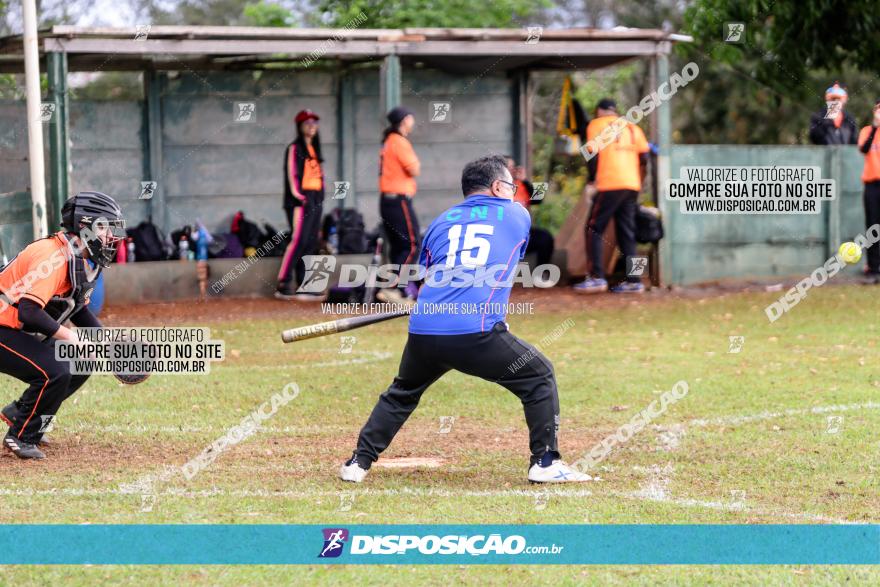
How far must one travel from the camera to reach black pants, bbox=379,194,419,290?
50.9ft

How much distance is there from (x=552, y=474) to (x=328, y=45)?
391 inches

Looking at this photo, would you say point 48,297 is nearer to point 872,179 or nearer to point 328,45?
point 328,45

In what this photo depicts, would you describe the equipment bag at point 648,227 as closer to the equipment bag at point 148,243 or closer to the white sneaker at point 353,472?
the equipment bag at point 148,243

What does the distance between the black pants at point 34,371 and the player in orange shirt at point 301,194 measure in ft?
27.4

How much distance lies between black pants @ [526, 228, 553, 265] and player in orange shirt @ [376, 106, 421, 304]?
2.61 metres

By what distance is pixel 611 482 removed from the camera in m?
7.27

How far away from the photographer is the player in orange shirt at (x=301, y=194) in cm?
1625

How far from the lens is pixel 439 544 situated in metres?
5.89

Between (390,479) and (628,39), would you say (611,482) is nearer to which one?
(390,479)

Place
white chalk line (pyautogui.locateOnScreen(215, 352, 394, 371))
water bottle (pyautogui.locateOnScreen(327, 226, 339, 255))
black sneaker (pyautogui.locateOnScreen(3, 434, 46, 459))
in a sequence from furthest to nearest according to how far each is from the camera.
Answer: water bottle (pyautogui.locateOnScreen(327, 226, 339, 255)), white chalk line (pyautogui.locateOnScreen(215, 352, 394, 371)), black sneaker (pyautogui.locateOnScreen(3, 434, 46, 459))

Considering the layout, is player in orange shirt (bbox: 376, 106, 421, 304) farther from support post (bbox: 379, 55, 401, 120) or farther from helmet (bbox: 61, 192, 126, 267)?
helmet (bbox: 61, 192, 126, 267)

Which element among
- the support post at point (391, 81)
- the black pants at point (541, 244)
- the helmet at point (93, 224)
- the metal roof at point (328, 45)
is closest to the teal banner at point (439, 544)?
the helmet at point (93, 224)

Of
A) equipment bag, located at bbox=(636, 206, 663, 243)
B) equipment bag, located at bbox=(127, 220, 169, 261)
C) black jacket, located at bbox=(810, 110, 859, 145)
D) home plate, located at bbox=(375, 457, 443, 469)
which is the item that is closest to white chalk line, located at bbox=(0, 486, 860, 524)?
home plate, located at bbox=(375, 457, 443, 469)

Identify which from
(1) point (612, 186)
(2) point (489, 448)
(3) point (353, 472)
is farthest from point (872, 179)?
(3) point (353, 472)
